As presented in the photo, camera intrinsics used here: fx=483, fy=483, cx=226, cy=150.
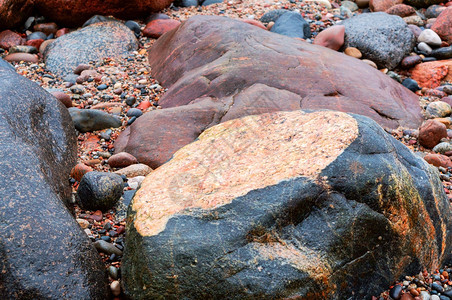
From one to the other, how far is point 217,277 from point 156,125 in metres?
2.13

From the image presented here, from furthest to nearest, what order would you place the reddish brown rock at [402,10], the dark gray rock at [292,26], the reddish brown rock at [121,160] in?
the reddish brown rock at [402,10] → the dark gray rock at [292,26] → the reddish brown rock at [121,160]

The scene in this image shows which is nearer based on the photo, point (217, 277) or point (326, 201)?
point (217, 277)

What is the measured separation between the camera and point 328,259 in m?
2.41

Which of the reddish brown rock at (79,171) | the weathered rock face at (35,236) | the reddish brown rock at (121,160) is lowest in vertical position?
the reddish brown rock at (121,160)

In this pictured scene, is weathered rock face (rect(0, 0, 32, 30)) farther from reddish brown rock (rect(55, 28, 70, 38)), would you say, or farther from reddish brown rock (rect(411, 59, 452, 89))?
reddish brown rock (rect(411, 59, 452, 89))

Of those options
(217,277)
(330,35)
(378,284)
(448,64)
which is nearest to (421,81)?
(448,64)

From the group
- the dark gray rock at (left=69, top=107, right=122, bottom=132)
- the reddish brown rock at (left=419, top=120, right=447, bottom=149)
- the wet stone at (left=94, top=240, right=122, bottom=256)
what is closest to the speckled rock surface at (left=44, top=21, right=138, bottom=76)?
the dark gray rock at (left=69, top=107, right=122, bottom=132)

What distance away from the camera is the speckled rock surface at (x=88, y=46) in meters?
5.79

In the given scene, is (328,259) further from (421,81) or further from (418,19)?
(418,19)

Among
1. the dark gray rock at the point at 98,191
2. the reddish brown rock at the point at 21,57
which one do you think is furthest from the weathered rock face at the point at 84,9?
the dark gray rock at the point at 98,191

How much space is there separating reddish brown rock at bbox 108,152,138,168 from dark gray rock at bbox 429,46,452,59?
4.24m

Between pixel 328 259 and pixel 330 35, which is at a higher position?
pixel 328 259

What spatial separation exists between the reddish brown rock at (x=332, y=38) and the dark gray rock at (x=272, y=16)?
0.83m

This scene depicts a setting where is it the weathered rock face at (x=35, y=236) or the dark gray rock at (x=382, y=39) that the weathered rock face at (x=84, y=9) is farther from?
the weathered rock face at (x=35, y=236)
